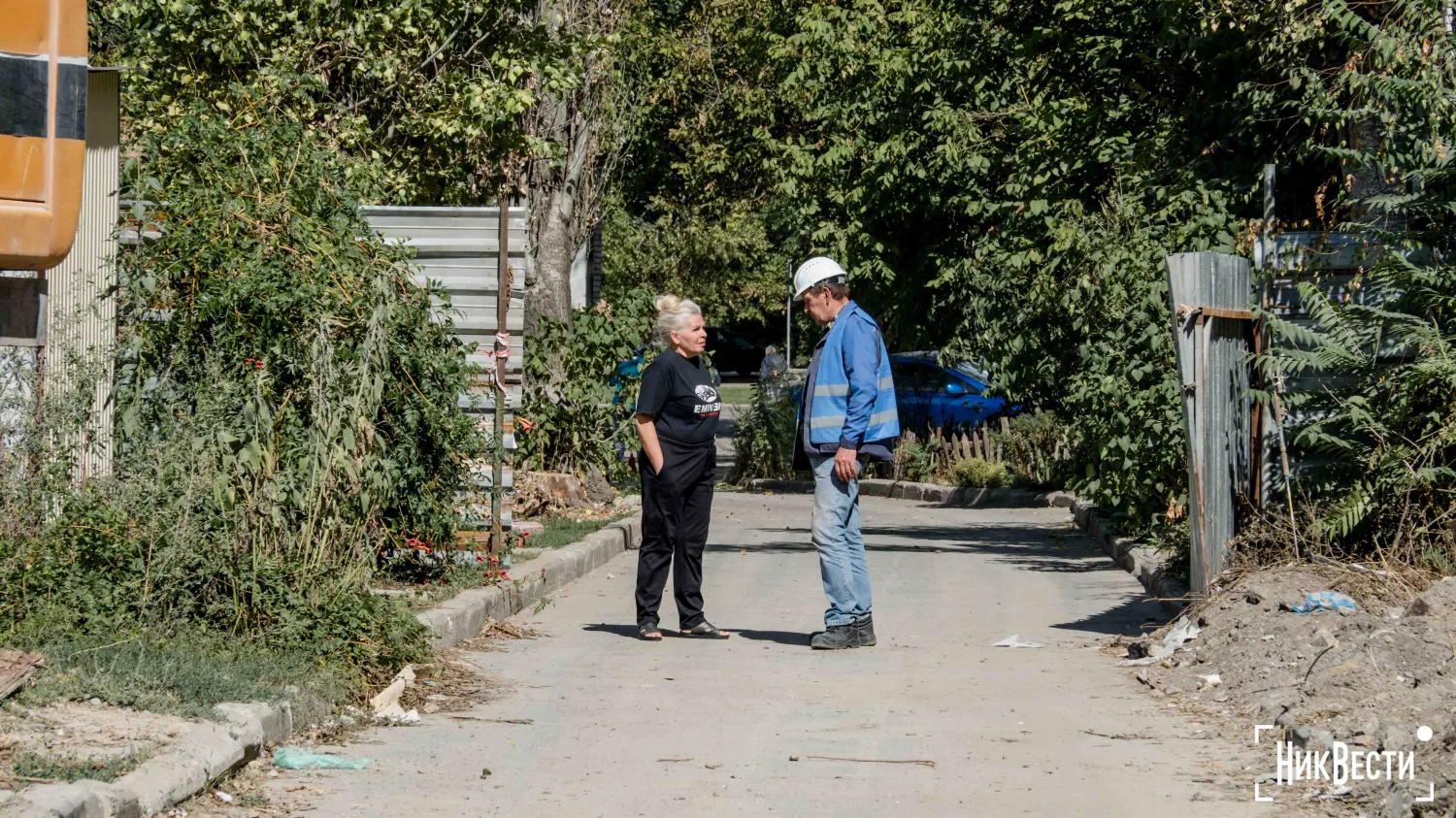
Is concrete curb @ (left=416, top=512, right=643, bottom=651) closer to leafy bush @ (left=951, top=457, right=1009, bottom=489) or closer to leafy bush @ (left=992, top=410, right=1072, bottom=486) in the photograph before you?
leafy bush @ (left=951, top=457, right=1009, bottom=489)

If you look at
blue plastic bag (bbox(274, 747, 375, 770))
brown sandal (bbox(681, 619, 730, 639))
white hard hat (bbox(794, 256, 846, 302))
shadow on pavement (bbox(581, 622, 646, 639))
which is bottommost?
blue plastic bag (bbox(274, 747, 375, 770))

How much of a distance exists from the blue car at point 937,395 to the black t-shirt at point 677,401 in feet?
42.4

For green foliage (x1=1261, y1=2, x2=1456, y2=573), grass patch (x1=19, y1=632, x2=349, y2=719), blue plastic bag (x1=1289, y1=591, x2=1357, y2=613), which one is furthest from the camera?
green foliage (x1=1261, y1=2, x2=1456, y2=573)

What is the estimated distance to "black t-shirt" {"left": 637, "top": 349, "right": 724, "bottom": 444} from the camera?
948 centimetres

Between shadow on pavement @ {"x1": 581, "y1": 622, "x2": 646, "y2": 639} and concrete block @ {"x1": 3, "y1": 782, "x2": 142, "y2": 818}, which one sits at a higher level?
concrete block @ {"x1": 3, "y1": 782, "x2": 142, "y2": 818}

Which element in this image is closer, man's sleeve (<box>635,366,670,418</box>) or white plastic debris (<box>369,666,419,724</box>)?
white plastic debris (<box>369,666,419,724</box>)

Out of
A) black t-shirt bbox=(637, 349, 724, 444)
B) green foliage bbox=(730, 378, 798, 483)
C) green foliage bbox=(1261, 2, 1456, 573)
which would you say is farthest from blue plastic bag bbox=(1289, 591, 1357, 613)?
green foliage bbox=(730, 378, 798, 483)

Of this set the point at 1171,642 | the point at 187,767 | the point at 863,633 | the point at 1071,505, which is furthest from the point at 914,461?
the point at 187,767

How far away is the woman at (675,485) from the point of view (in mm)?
9438

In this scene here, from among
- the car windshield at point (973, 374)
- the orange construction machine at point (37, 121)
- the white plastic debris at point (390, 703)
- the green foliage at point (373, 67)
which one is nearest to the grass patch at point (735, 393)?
the car windshield at point (973, 374)

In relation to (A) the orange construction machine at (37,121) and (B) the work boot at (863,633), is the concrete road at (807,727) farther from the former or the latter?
(A) the orange construction machine at (37,121)

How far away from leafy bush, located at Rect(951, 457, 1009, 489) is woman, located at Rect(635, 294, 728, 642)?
1260cm

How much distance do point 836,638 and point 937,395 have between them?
16235 mm

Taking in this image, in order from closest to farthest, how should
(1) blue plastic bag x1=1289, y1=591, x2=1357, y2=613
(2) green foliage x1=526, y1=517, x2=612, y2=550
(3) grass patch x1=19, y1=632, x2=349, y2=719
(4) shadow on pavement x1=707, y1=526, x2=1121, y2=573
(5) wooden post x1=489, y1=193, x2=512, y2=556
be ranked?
(3) grass patch x1=19, y1=632, x2=349, y2=719, (1) blue plastic bag x1=1289, y1=591, x2=1357, y2=613, (5) wooden post x1=489, y1=193, x2=512, y2=556, (2) green foliage x1=526, y1=517, x2=612, y2=550, (4) shadow on pavement x1=707, y1=526, x2=1121, y2=573
